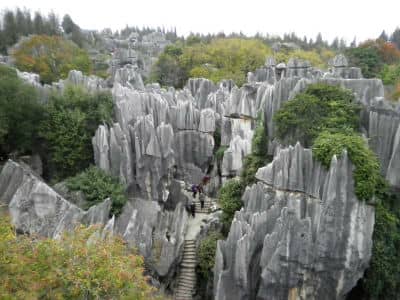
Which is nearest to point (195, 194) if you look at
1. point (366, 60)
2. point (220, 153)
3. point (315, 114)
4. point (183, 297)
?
point (220, 153)

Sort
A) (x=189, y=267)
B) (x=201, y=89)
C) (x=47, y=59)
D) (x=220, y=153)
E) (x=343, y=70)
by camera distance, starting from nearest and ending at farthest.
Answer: (x=189, y=267) → (x=220, y=153) → (x=343, y=70) → (x=201, y=89) → (x=47, y=59)

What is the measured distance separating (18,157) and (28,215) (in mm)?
7005

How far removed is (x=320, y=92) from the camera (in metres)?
17.8

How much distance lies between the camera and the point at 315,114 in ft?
55.6

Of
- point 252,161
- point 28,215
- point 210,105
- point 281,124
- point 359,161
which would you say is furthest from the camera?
point 210,105

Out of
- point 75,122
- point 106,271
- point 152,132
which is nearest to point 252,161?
point 152,132

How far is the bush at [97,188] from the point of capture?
58.2 ft

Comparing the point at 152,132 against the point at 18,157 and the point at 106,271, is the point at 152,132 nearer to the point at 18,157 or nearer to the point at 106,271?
the point at 18,157

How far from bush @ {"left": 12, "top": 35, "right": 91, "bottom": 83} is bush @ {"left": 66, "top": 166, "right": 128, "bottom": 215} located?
27781 millimetres

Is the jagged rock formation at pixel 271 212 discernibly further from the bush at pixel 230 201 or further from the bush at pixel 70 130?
the bush at pixel 230 201

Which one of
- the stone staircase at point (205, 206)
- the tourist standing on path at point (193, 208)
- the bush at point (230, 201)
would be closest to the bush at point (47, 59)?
the stone staircase at point (205, 206)

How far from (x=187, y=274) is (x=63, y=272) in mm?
10518

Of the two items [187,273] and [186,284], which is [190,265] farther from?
[186,284]

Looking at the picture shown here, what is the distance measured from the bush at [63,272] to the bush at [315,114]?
1061 centimetres
